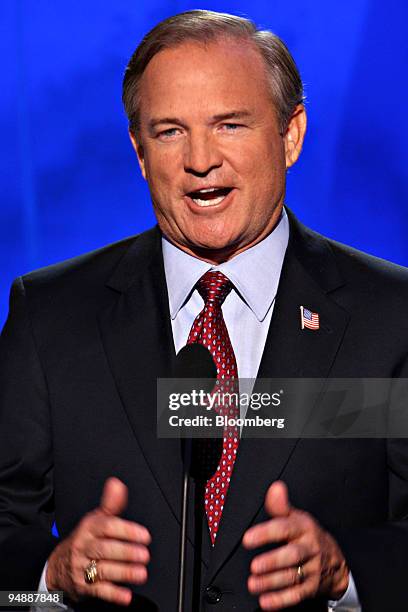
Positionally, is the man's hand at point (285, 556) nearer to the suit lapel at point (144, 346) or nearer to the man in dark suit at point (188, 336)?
the man in dark suit at point (188, 336)

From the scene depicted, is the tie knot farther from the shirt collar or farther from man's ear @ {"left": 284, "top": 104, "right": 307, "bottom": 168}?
man's ear @ {"left": 284, "top": 104, "right": 307, "bottom": 168}

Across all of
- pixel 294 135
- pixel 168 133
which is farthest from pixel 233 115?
pixel 294 135

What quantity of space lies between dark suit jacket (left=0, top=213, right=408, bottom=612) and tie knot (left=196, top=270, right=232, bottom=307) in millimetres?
84

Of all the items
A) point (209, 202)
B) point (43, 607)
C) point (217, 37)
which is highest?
point (217, 37)

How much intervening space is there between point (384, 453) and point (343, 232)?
2.88ft

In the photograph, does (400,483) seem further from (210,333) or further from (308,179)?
(308,179)

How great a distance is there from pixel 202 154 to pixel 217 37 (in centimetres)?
24

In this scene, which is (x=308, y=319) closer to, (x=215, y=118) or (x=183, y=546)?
(x=215, y=118)

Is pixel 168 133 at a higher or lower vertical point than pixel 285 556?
higher

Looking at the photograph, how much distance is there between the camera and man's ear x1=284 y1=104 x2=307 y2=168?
87.3 inches

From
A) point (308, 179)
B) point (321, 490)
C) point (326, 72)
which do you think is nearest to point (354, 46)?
point (326, 72)

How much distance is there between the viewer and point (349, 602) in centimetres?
182

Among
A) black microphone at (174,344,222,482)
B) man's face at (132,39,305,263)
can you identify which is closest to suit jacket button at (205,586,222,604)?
black microphone at (174,344,222,482)

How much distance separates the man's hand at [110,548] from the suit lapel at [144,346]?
1.10 feet
